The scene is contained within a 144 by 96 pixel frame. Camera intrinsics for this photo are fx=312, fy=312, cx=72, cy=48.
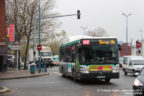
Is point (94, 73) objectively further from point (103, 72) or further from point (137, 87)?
point (137, 87)

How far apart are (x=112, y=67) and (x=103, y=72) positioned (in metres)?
0.64

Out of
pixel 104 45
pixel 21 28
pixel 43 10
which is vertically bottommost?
pixel 104 45

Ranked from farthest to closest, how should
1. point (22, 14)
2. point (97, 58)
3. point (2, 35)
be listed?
point (22, 14) → point (2, 35) → point (97, 58)

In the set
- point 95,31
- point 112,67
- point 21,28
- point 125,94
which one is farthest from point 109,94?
point 95,31

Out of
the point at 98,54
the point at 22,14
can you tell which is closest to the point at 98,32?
the point at 22,14

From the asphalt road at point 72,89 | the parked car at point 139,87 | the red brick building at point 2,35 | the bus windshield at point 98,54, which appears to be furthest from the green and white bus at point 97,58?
the red brick building at point 2,35

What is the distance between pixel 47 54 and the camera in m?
60.5

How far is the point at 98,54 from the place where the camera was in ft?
61.7

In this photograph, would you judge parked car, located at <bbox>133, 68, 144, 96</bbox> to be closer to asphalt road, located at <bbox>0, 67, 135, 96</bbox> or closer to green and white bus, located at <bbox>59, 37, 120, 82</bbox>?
asphalt road, located at <bbox>0, 67, 135, 96</bbox>

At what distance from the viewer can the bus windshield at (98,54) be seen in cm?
1880

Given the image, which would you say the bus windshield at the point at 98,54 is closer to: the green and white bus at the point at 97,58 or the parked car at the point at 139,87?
the green and white bus at the point at 97,58

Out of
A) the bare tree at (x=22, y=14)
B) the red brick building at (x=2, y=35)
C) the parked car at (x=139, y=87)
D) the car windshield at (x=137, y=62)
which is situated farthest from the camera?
the bare tree at (x=22, y=14)

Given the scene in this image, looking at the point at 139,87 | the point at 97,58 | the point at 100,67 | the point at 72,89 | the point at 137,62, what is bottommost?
the point at 72,89

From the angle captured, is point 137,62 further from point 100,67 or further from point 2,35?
point 2,35
